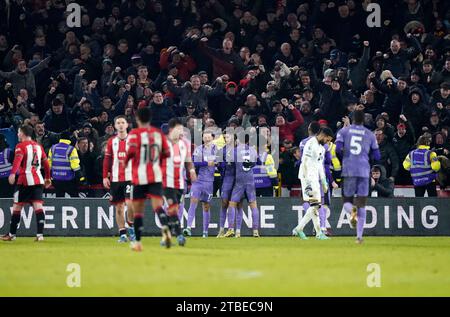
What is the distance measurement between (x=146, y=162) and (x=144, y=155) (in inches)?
4.5

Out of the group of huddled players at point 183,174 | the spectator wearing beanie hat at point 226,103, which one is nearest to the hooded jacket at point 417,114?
the group of huddled players at point 183,174

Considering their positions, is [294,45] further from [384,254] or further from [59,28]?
[384,254]

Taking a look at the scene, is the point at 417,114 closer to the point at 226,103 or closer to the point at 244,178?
the point at 226,103

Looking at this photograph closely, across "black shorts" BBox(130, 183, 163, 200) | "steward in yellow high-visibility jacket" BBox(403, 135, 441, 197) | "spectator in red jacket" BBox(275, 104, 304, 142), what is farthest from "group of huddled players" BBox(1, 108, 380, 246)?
"steward in yellow high-visibility jacket" BBox(403, 135, 441, 197)

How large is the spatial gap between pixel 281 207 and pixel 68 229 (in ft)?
15.8

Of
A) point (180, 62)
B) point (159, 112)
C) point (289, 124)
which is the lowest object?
point (289, 124)

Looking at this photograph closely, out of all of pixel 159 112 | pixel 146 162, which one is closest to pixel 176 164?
pixel 146 162

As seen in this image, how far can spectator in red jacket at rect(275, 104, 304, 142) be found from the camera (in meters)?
24.7

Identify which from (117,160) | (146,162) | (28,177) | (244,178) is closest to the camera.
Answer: (146,162)

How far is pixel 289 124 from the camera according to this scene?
81.9 feet

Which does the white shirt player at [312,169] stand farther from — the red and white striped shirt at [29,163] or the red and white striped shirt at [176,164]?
the red and white striped shirt at [29,163]

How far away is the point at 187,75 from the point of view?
88.2ft

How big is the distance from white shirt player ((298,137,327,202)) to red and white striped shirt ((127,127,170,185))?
502 cm

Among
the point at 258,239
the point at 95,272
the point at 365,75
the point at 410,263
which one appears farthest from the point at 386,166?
the point at 95,272
